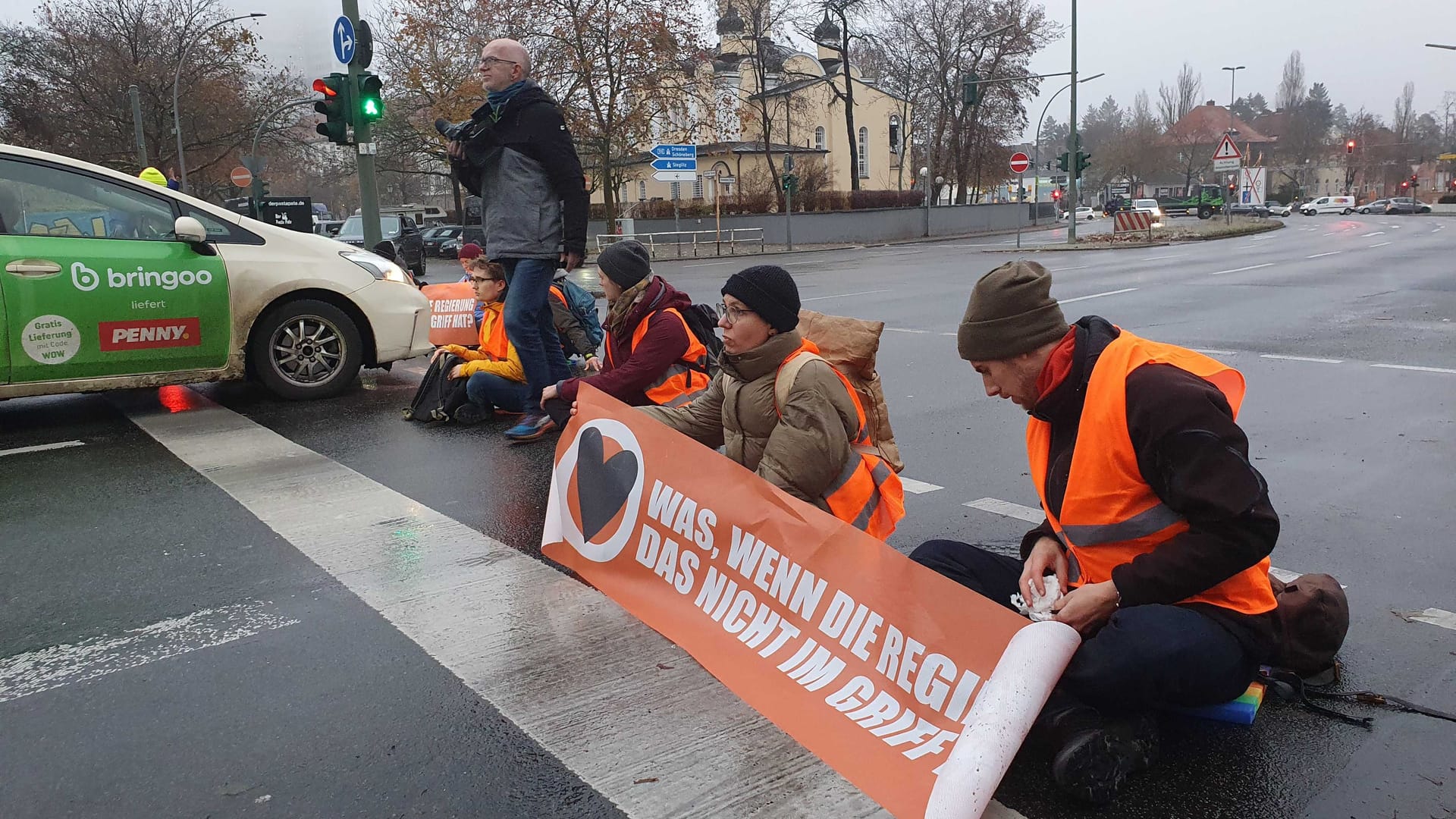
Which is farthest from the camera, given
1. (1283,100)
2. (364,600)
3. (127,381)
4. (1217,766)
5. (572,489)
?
(1283,100)

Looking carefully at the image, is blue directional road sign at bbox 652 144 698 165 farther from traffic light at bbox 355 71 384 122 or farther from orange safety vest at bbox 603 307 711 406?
orange safety vest at bbox 603 307 711 406

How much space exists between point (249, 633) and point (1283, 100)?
15602cm

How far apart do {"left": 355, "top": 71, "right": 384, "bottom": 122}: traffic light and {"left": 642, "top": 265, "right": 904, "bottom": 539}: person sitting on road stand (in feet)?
31.5

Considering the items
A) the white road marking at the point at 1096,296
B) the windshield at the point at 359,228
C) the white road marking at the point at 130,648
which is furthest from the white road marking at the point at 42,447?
the windshield at the point at 359,228

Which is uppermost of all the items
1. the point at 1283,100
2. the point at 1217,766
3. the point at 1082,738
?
the point at 1283,100

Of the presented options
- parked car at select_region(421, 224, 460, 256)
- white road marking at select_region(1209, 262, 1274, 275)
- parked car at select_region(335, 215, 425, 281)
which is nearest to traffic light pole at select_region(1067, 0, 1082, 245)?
white road marking at select_region(1209, 262, 1274, 275)

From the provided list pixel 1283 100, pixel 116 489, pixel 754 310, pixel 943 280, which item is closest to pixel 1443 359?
pixel 754 310

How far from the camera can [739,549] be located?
3.22 m

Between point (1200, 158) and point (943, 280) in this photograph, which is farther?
point (1200, 158)

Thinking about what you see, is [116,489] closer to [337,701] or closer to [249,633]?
[249,633]

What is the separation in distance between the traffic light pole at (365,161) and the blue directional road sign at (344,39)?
72mm

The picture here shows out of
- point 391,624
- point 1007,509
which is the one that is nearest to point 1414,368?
point 1007,509

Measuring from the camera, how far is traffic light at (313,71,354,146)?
11.8 metres

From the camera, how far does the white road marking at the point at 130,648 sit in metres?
3.19
